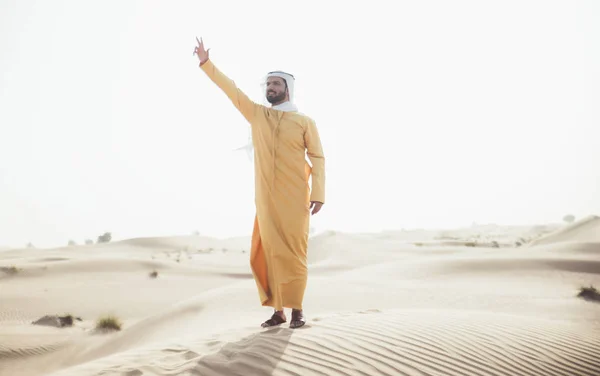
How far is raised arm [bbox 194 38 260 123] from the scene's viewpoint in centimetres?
418

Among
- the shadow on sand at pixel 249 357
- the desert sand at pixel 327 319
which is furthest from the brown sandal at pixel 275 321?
the shadow on sand at pixel 249 357

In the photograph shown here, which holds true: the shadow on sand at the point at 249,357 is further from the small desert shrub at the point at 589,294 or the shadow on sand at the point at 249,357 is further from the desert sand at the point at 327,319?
the small desert shrub at the point at 589,294

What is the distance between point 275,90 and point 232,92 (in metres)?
0.42

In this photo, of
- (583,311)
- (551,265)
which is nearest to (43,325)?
(583,311)

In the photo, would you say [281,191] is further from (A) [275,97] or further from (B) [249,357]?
(B) [249,357]

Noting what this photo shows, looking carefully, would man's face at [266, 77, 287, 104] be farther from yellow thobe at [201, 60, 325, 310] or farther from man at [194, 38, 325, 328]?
yellow thobe at [201, 60, 325, 310]

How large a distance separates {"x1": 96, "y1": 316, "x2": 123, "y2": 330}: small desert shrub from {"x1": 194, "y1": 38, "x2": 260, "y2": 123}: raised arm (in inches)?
184

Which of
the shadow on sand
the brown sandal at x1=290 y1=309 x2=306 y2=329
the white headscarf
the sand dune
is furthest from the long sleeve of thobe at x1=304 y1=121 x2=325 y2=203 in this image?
the sand dune

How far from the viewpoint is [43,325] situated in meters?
7.18

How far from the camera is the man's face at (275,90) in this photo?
13.8ft

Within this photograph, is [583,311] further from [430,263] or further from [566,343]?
[430,263]

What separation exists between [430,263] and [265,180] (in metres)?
7.53

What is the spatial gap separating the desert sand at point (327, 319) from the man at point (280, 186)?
394 millimetres

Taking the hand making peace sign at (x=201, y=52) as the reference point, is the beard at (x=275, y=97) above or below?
below
